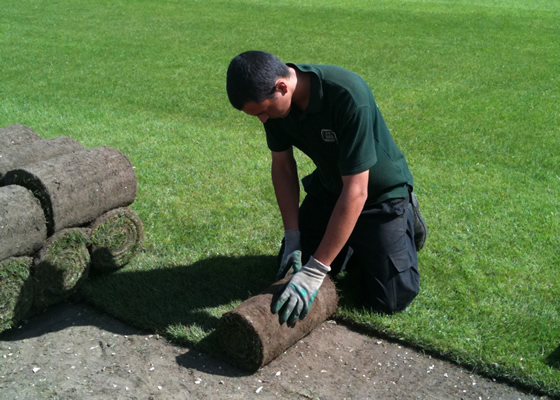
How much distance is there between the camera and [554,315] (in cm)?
410

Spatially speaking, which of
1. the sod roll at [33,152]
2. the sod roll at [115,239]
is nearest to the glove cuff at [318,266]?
the sod roll at [115,239]

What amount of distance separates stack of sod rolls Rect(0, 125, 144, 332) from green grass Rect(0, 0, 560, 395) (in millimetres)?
274

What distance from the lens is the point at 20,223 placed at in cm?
398

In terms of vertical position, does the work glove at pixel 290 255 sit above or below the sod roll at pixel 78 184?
below

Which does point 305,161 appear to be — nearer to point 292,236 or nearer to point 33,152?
point 292,236

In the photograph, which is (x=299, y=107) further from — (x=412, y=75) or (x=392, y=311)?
(x=412, y=75)

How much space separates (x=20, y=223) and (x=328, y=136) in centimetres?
200

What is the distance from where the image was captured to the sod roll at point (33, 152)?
468cm

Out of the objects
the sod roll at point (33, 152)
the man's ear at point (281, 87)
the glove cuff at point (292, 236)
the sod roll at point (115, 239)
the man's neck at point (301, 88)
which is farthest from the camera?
the sod roll at point (33, 152)

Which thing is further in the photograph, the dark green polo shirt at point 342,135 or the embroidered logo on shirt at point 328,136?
the embroidered logo on shirt at point 328,136

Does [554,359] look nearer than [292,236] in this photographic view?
Yes

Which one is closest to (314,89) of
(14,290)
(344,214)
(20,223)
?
(344,214)

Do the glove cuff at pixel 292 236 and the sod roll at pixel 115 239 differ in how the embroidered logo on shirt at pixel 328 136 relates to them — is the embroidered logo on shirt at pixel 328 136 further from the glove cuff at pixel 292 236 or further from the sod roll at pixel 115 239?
the sod roll at pixel 115 239

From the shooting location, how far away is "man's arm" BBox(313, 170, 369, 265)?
3639mm
